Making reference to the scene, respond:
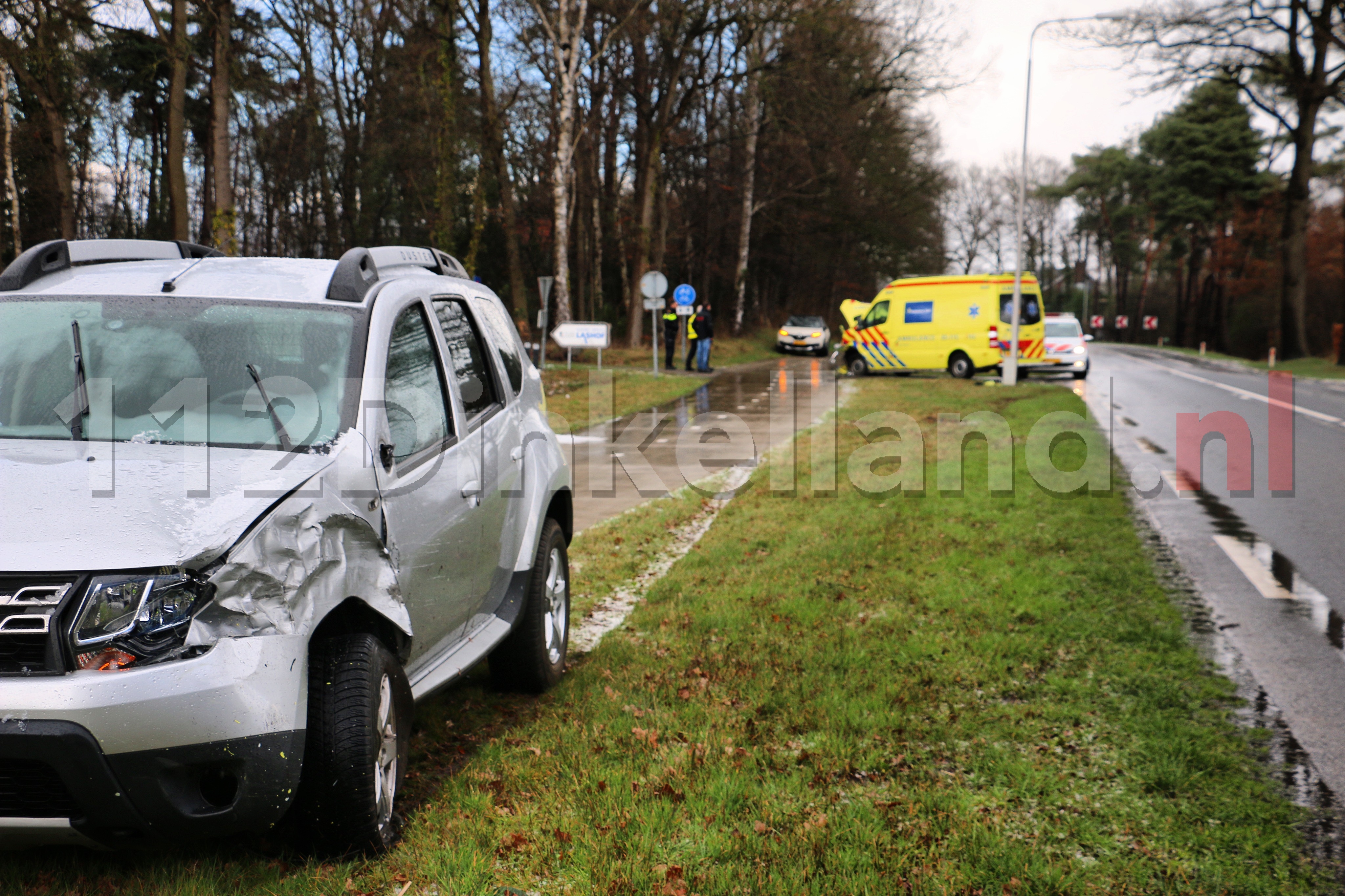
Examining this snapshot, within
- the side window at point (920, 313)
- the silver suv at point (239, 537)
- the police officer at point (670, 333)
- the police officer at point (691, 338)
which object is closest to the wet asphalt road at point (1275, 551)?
the silver suv at point (239, 537)

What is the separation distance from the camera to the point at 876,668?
5.29 meters

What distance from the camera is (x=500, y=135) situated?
1015 inches

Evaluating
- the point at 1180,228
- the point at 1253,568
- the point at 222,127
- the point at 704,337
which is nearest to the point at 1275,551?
the point at 1253,568

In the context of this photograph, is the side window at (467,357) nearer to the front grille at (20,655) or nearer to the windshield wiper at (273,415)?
the windshield wiper at (273,415)

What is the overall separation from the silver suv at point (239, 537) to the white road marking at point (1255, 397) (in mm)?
16250

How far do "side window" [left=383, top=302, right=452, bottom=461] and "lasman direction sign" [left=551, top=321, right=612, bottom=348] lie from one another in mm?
19951

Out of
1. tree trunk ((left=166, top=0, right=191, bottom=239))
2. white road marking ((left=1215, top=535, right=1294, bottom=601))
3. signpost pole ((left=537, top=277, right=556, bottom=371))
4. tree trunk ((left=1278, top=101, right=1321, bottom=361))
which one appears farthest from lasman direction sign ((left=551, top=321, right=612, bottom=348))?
tree trunk ((left=1278, top=101, right=1321, bottom=361))

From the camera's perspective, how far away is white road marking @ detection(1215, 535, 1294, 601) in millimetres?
6863

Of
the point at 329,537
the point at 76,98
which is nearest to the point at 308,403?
the point at 329,537

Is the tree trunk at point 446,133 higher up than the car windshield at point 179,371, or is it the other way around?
the tree trunk at point 446,133

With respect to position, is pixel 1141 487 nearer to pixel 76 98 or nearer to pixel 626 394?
pixel 626 394

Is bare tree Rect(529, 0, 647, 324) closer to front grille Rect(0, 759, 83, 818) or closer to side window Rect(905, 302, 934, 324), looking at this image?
side window Rect(905, 302, 934, 324)

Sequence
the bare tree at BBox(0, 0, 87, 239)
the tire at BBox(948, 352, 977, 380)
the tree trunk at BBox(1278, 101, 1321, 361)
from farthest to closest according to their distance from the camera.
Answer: the tree trunk at BBox(1278, 101, 1321, 361) → the tire at BBox(948, 352, 977, 380) → the bare tree at BBox(0, 0, 87, 239)

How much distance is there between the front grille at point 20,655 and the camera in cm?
259
